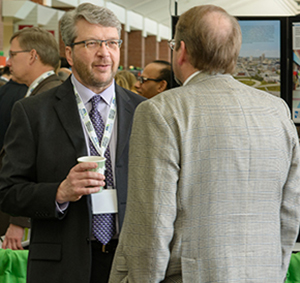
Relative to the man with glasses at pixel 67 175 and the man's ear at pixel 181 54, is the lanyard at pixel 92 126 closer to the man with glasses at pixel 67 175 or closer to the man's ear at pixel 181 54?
the man with glasses at pixel 67 175

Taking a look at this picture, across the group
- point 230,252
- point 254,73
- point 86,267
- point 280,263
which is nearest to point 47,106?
point 86,267

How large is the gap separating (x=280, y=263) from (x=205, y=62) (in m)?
0.70

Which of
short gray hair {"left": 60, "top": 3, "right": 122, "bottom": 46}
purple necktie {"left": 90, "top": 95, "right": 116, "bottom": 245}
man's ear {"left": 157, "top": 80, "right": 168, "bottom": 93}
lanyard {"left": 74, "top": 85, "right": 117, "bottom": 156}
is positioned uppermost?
short gray hair {"left": 60, "top": 3, "right": 122, "bottom": 46}

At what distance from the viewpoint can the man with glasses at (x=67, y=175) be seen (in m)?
1.73

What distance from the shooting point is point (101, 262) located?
1786mm

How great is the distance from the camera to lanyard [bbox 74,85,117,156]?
5.92ft

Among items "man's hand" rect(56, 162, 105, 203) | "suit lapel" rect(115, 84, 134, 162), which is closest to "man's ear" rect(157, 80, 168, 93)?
"suit lapel" rect(115, 84, 134, 162)

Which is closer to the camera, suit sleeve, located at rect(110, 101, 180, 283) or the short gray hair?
suit sleeve, located at rect(110, 101, 180, 283)

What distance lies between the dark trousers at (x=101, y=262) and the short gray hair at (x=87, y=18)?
2.94ft

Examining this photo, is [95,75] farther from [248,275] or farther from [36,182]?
[248,275]

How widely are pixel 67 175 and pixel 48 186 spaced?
8 cm

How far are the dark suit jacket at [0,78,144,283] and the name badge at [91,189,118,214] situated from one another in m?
0.02

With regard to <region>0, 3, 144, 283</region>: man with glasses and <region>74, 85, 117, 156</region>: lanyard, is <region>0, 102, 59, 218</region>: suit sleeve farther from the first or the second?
<region>74, 85, 117, 156</region>: lanyard

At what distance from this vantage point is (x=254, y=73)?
3.09m
